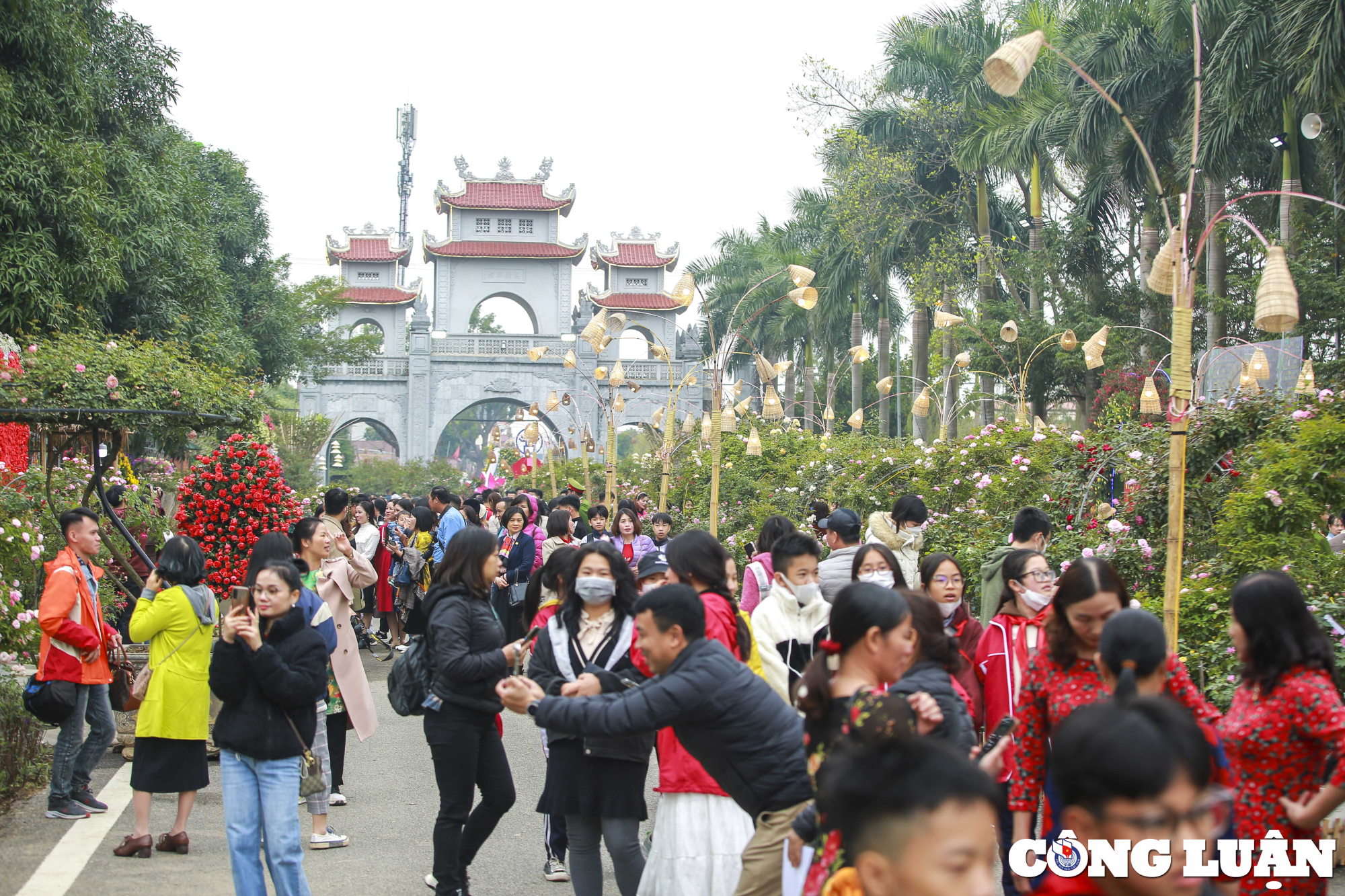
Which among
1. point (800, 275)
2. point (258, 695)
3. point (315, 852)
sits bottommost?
Answer: point (315, 852)

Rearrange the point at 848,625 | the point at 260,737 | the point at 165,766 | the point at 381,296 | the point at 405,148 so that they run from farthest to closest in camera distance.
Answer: the point at 405,148
the point at 381,296
the point at 165,766
the point at 260,737
the point at 848,625

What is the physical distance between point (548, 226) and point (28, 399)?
39831 millimetres

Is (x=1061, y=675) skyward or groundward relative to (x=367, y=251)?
groundward

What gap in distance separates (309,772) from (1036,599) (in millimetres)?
3202

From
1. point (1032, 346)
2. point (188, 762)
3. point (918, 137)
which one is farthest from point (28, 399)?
point (918, 137)

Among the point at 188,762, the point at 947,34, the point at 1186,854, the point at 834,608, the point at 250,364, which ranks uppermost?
the point at 947,34

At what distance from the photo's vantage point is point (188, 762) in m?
5.61

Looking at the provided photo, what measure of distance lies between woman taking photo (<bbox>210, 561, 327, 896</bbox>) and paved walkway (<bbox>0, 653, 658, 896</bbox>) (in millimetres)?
933

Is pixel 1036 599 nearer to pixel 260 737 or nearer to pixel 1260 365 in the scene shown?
pixel 260 737

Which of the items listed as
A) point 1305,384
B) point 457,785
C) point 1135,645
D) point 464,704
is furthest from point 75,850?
point 1305,384

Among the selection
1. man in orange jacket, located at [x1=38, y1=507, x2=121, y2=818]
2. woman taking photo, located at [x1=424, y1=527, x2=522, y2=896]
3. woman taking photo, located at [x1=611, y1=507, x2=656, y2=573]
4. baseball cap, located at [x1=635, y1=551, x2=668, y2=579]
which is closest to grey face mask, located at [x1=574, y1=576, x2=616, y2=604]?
woman taking photo, located at [x1=424, y1=527, x2=522, y2=896]

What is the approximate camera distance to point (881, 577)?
5363 mm

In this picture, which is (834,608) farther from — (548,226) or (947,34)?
(548,226)

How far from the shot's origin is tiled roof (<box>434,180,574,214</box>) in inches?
1834
